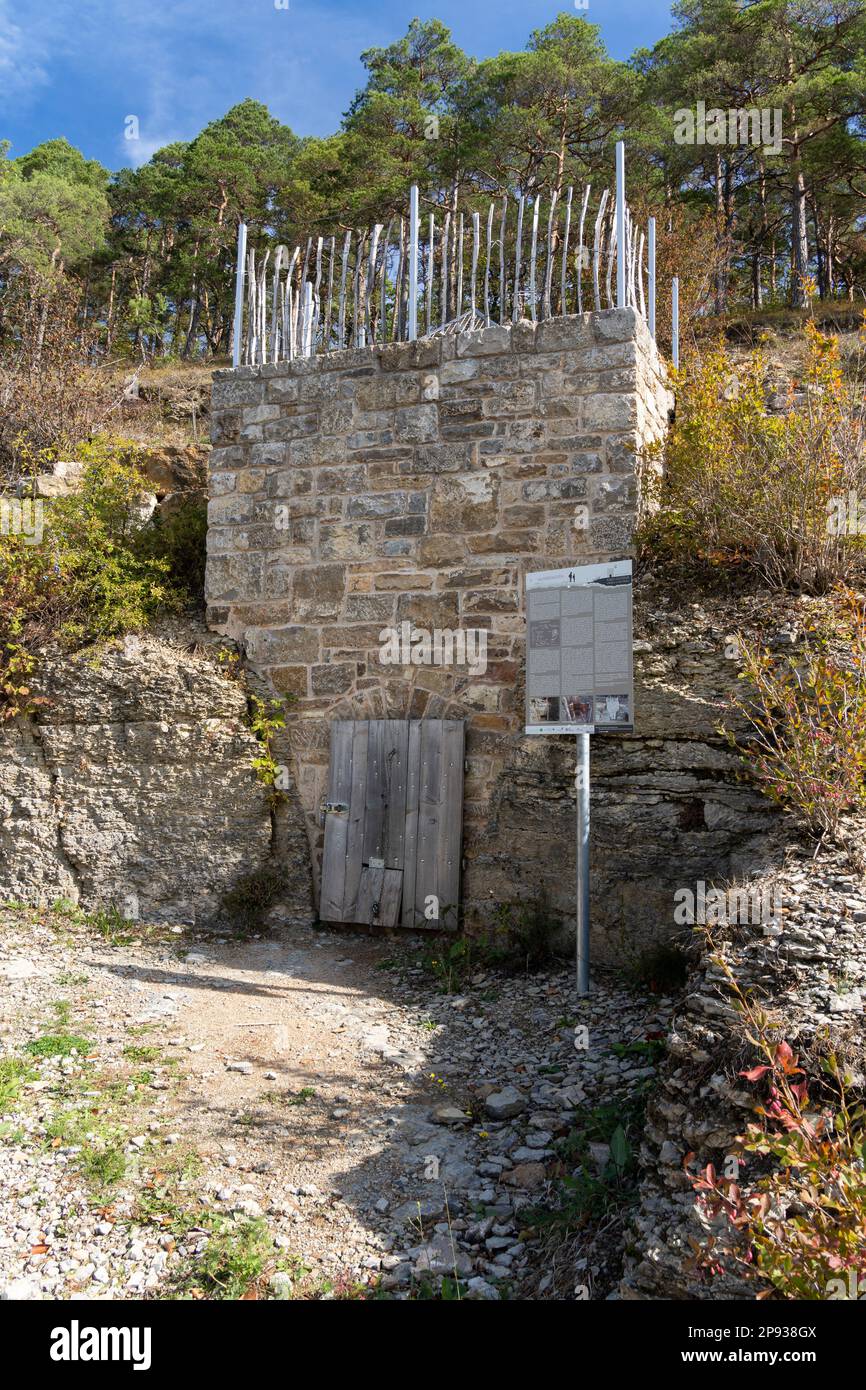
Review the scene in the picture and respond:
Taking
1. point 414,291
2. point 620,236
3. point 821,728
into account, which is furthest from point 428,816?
point 620,236

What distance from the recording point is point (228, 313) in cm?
2270

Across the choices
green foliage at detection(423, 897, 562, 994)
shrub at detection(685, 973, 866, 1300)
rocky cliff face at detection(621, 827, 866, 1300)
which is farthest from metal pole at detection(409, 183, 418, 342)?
shrub at detection(685, 973, 866, 1300)

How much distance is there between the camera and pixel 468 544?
6.18 metres

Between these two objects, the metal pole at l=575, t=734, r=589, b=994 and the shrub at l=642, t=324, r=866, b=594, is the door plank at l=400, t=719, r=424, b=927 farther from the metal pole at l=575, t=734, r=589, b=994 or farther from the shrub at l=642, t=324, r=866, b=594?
the shrub at l=642, t=324, r=866, b=594

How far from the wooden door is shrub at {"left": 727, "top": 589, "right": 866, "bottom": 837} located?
197cm

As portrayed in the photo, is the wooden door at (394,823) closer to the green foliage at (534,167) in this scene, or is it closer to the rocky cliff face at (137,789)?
the rocky cliff face at (137,789)

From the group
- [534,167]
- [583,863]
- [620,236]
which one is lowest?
[583,863]

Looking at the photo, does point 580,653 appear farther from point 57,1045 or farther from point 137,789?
point 57,1045

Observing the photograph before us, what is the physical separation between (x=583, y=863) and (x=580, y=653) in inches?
49.0

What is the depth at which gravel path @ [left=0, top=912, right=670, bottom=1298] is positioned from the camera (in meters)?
2.87

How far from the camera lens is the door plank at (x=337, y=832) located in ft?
20.4

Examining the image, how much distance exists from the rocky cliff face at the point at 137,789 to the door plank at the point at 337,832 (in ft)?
0.67

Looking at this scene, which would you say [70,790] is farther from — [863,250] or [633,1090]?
[863,250]
